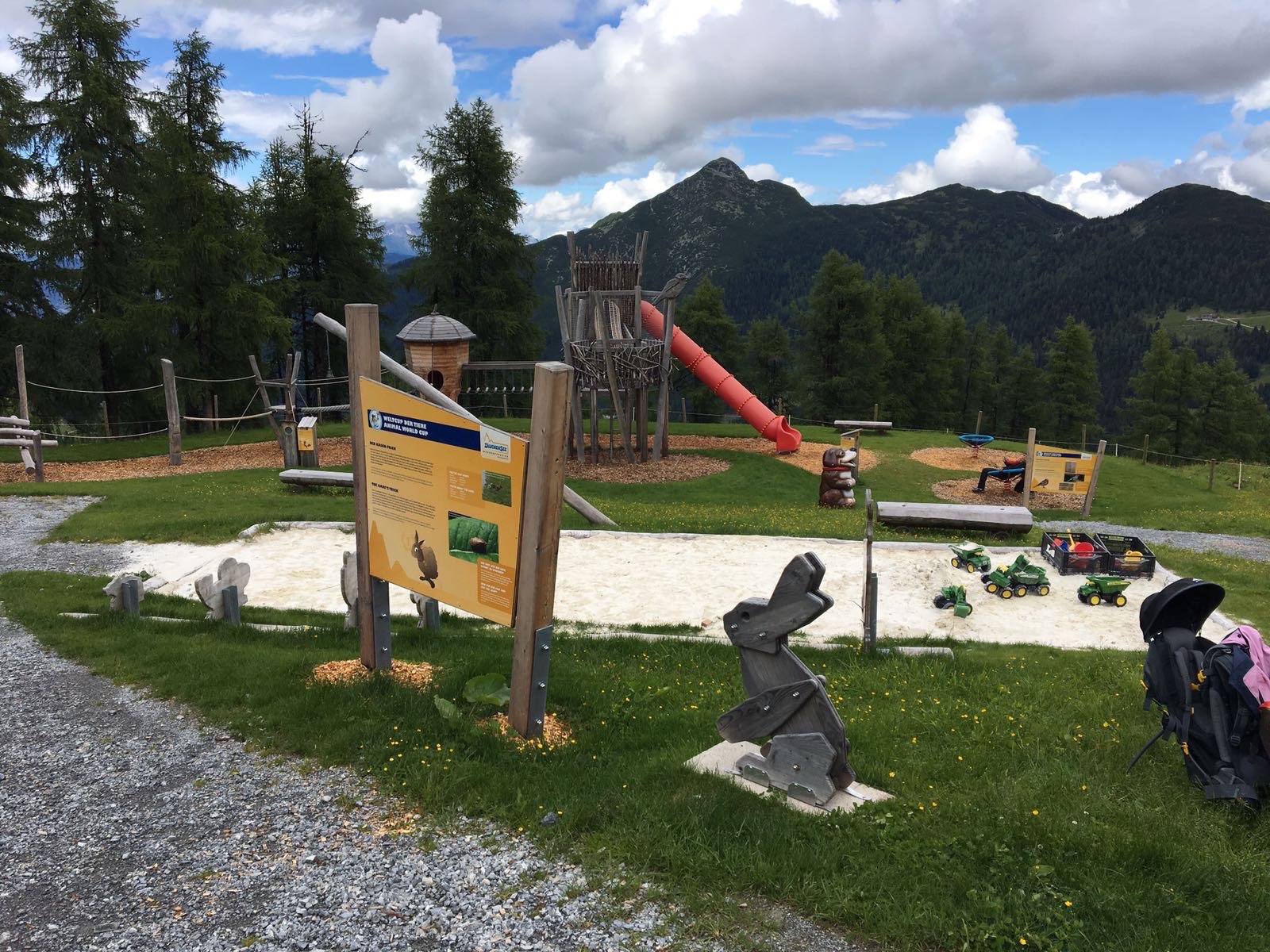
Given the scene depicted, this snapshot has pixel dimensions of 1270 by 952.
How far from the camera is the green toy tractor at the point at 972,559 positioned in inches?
485

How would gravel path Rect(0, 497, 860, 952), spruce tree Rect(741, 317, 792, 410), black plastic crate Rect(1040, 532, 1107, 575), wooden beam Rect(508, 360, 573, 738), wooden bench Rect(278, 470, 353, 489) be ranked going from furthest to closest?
spruce tree Rect(741, 317, 792, 410), wooden bench Rect(278, 470, 353, 489), black plastic crate Rect(1040, 532, 1107, 575), wooden beam Rect(508, 360, 573, 738), gravel path Rect(0, 497, 860, 952)

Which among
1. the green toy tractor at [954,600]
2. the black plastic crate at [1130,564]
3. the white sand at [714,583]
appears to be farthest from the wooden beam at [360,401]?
the black plastic crate at [1130,564]

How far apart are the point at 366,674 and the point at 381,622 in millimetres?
494

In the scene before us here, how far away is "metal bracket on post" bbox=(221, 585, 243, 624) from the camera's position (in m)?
9.23

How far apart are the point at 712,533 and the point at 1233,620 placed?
285 inches

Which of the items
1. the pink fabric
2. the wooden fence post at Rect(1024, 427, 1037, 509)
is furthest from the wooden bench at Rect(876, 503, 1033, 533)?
the pink fabric

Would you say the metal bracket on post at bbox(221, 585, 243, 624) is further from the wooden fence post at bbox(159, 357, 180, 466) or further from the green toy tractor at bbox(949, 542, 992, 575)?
the wooden fence post at bbox(159, 357, 180, 466)

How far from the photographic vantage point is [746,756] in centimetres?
588

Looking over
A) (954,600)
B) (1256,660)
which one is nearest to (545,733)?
(1256,660)

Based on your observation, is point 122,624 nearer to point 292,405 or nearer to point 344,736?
point 344,736

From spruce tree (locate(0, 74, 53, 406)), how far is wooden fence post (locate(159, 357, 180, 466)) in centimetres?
955

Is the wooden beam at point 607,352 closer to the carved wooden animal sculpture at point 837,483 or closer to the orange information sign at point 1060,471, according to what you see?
the carved wooden animal sculpture at point 837,483

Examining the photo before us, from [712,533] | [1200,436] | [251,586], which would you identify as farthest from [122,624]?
[1200,436]

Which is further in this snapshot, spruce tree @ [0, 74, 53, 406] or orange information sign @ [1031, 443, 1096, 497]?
spruce tree @ [0, 74, 53, 406]
